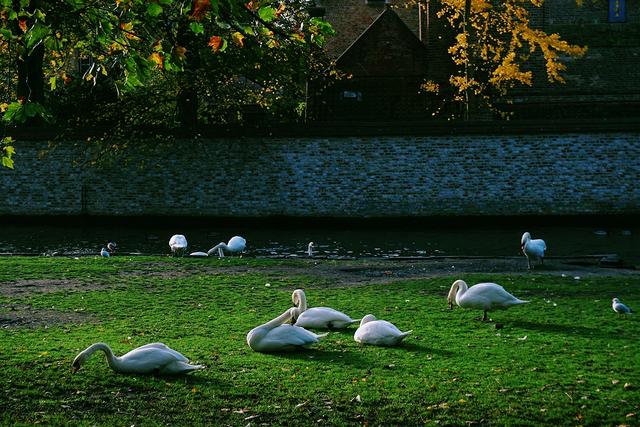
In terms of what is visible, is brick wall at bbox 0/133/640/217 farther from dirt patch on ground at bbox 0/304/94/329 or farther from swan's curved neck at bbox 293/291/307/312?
swan's curved neck at bbox 293/291/307/312

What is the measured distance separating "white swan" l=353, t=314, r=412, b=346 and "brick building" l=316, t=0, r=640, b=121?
2362cm

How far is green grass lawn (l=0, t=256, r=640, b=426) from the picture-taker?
23.6ft

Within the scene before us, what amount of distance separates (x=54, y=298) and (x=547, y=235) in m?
17.5

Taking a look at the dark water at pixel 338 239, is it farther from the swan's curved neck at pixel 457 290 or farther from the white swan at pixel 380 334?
the white swan at pixel 380 334

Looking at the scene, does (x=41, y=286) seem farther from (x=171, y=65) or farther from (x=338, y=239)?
(x=338, y=239)

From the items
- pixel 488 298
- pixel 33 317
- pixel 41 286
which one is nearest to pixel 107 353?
pixel 33 317

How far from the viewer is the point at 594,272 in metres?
16.6

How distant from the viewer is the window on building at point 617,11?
38844mm

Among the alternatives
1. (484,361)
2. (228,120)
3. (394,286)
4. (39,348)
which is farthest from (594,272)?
(228,120)

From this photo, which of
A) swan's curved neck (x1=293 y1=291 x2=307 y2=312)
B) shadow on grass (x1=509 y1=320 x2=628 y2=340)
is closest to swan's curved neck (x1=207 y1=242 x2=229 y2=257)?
swan's curved neck (x1=293 y1=291 x2=307 y2=312)

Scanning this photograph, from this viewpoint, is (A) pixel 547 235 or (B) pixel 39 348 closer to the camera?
(B) pixel 39 348

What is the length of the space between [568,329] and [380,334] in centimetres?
241

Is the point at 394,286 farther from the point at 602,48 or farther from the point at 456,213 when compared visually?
the point at 602,48

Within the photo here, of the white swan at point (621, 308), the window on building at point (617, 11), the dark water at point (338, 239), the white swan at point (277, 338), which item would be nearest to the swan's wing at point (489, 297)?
the white swan at point (621, 308)
